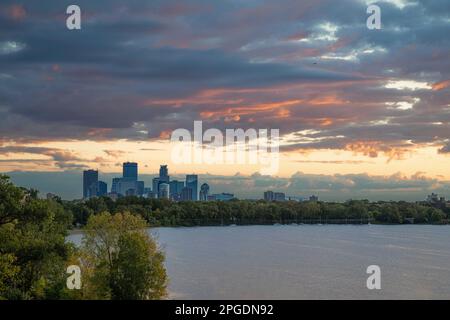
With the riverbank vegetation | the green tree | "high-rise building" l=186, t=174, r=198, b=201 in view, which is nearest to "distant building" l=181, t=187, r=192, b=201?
"high-rise building" l=186, t=174, r=198, b=201

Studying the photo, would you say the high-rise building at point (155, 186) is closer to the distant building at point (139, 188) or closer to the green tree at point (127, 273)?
the distant building at point (139, 188)

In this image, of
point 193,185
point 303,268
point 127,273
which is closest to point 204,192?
point 193,185

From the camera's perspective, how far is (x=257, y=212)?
130250 mm

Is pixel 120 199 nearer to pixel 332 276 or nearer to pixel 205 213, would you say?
pixel 205 213

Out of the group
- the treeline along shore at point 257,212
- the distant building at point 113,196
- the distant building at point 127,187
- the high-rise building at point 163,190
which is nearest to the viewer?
A: the treeline along shore at point 257,212

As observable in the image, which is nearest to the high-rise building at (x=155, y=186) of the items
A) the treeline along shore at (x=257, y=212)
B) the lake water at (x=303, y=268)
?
the treeline along shore at (x=257, y=212)

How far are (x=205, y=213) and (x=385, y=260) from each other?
208 feet

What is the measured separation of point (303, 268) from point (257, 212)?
75515mm

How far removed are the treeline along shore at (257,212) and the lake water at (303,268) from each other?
27116 mm

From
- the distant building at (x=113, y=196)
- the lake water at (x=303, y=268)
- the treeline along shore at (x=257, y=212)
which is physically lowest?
the lake water at (x=303, y=268)

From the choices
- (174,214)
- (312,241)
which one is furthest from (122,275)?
(174,214)

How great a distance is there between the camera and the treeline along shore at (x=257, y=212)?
11175cm

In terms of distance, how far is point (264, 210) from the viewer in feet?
430
